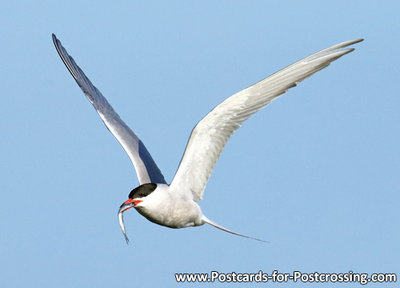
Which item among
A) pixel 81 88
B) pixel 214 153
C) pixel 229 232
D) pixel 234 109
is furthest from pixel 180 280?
pixel 81 88

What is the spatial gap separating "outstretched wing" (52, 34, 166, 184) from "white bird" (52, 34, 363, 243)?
1.02 feet

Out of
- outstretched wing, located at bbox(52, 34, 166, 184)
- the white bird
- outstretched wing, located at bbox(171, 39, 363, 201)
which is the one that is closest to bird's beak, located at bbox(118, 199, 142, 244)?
the white bird

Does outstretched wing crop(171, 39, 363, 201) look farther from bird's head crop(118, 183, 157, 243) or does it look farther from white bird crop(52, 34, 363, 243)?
bird's head crop(118, 183, 157, 243)

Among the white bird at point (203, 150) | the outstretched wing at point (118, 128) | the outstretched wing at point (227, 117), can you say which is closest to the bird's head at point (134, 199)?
the white bird at point (203, 150)

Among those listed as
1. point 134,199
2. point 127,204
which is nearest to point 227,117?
point 134,199

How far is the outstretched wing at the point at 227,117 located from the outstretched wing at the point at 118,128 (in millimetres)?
901

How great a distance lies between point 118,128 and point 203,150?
7.66 feet

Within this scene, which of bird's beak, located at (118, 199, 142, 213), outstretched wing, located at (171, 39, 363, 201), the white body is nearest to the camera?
outstretched wing, located at (171, 39, 363, 201)

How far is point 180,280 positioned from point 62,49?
15.1 feet

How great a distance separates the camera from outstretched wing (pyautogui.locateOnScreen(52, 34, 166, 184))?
1139 cm

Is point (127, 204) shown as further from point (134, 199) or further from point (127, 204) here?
point (134, 199)

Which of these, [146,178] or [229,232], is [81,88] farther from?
[229,232]

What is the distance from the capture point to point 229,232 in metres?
10.6

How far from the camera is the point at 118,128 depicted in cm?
1219
